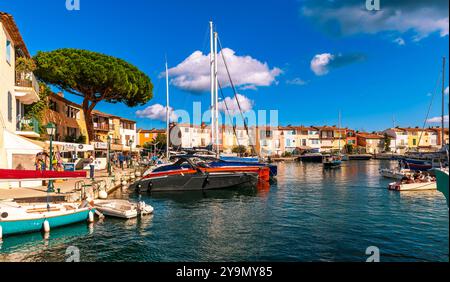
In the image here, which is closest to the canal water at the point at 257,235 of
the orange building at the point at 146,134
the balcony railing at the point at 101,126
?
the balcony railing at the point at 101,126

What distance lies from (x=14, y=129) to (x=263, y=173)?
22.0m

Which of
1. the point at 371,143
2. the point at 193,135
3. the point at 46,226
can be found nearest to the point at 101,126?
the point at 193,135

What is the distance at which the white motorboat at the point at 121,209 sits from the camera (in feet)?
50.9

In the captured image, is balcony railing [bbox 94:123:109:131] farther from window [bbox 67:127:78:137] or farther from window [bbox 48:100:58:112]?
window [bbox 48:100:58:112]

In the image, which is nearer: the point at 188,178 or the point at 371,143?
the point at 188,178

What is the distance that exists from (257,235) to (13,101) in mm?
21377

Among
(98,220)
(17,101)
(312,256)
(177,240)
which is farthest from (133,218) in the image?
(17,101)

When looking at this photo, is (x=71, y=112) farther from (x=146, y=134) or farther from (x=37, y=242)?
(x=146, y=134)

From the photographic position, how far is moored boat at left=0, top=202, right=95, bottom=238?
39.0ft

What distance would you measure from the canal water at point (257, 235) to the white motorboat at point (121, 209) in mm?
403

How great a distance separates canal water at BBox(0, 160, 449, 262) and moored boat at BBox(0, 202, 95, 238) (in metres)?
0.35

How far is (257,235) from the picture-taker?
12.9 metres

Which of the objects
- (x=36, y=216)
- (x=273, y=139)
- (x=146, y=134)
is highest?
(x=146, y=134)

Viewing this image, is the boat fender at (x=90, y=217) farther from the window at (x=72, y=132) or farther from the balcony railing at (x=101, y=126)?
the balcony railing at (x=101, y=126)
